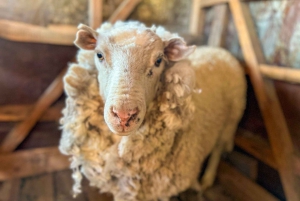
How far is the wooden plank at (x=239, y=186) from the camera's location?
5.16ft

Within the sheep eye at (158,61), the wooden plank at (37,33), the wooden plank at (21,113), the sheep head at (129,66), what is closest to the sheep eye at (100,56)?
the sheep head at (129,66)

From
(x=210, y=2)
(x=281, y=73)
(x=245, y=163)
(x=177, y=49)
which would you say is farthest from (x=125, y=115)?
(x=210, y=2)

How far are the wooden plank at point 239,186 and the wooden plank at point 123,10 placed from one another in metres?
1.28

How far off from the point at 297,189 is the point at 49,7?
5.80 ft

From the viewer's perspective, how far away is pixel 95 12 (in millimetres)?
1670

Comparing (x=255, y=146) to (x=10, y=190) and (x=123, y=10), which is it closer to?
(x=123, y=10)

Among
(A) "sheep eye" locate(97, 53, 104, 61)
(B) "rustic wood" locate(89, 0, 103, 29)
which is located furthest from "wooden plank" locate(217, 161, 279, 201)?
(B) "rustic wood" locate(89, 0, 103, 29)

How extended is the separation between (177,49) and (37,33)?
36.0 inches

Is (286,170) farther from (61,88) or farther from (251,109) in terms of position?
(61,88)

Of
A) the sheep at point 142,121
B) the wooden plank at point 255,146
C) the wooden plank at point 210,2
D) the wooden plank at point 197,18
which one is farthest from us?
the wooden plank at point 197,18

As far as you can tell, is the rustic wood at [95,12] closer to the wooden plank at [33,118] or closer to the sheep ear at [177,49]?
the wooden plank at [33,118]

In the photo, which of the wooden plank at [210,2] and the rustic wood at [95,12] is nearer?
the rustic wood at [95,12]

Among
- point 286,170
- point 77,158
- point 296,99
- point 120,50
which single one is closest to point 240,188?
point 286,170

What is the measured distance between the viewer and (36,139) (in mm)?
1746
